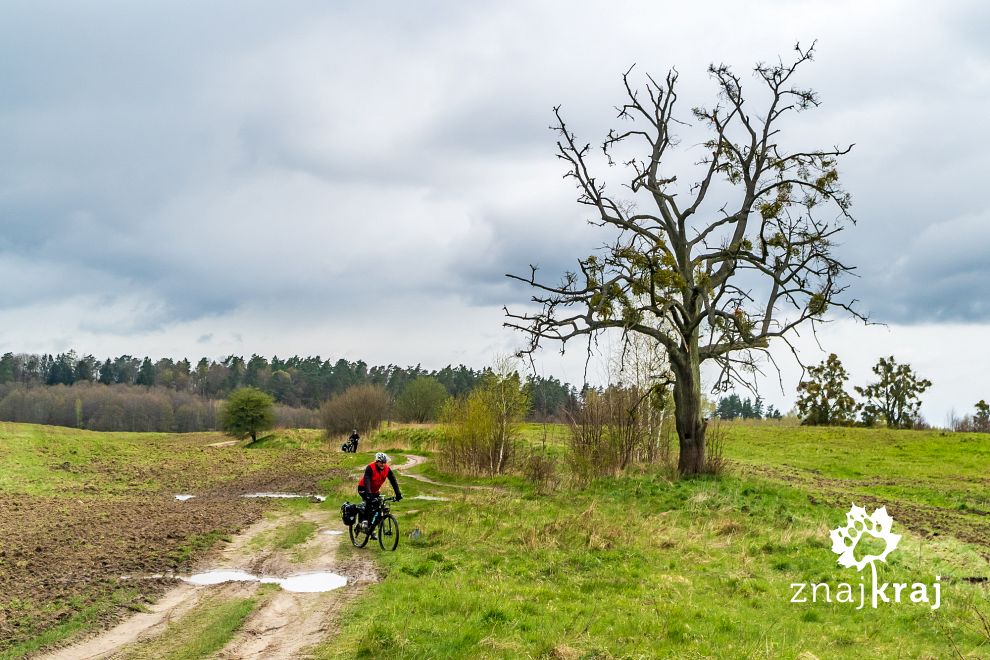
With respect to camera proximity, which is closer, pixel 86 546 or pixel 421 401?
pixel 86 546

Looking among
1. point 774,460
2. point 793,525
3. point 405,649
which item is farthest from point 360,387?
point 405,649

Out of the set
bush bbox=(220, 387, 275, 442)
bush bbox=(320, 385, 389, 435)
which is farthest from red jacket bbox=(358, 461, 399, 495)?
bush bbox=(220, 387, 275, 442)

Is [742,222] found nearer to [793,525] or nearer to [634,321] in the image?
[634,321]

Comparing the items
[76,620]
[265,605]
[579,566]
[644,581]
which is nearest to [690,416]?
[579,566]

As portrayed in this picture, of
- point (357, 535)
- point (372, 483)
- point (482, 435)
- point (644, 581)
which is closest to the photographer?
point (644, 581)

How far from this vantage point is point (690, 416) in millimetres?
23312

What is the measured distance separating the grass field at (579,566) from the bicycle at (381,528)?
0.46 m

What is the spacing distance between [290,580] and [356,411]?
49517 mm

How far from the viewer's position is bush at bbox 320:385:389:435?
6175cm

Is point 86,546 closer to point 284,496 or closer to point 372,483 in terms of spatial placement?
point 372,483

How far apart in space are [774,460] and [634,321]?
80.3 feet

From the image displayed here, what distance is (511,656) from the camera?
27.7 feet

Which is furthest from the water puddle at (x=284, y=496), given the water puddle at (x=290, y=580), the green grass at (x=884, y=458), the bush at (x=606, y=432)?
the green grass at (x=884, y=458)

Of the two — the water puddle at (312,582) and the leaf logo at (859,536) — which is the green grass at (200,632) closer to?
the water puddle at (312,582)
